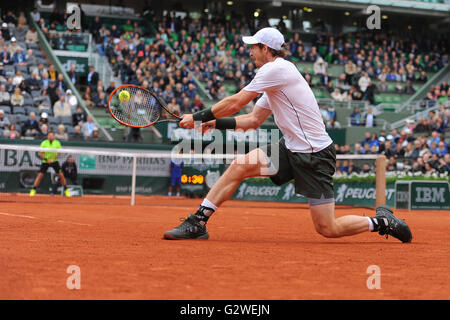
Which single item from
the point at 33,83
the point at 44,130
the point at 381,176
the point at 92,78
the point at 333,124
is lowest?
the point at 381,176

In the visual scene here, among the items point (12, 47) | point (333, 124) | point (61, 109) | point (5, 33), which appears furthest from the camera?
point (333, 124)

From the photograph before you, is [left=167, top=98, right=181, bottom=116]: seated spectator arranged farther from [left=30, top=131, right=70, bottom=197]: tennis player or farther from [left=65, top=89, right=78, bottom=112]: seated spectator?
[left=30, top=131, right=70, bottom=197]: tennis player

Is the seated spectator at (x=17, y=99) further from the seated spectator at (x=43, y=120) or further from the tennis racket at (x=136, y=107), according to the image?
the tennis racket at (x=136, y=107)

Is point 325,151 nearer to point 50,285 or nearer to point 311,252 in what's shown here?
point 311,252

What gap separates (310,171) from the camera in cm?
614

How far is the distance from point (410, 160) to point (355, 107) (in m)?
6.48

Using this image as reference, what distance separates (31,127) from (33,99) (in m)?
1.81

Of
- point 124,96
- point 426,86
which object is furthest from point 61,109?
point 426,86

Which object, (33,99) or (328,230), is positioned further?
(33,99)

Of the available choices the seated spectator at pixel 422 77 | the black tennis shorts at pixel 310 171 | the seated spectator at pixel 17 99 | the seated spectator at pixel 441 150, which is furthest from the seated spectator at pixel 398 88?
the black tennis shorts at pixel 310 171

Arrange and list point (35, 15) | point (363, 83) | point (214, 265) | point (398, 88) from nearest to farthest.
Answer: point (214, 265), point (35, 15), point (363, 83), point (398, 88)

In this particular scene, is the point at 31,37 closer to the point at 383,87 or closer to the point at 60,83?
the point at 60,83

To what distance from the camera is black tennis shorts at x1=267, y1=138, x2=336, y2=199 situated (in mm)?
6109

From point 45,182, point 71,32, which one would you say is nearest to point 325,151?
point 45,182
